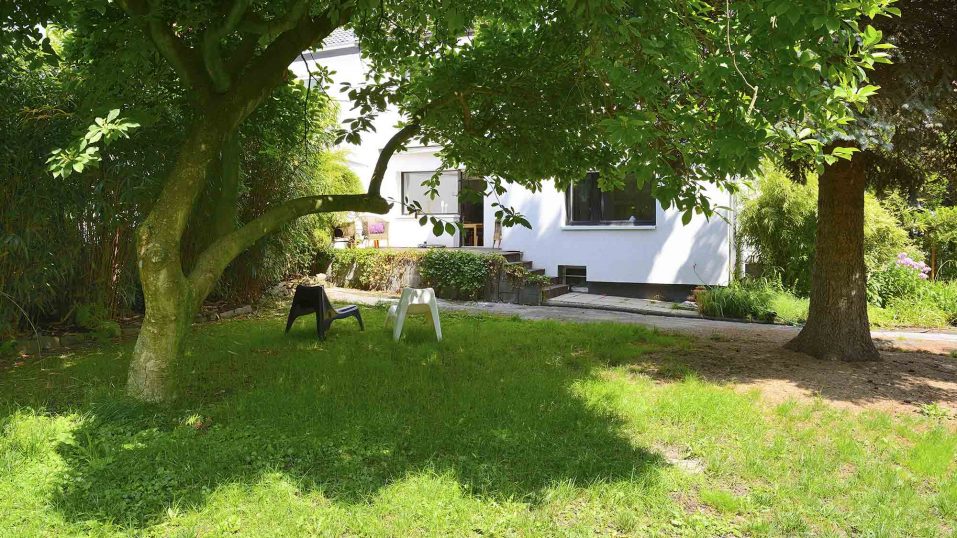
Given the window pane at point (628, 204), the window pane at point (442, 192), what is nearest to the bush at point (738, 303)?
the window pane at point (628, 204)

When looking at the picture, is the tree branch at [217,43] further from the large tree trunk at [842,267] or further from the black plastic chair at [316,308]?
the large tree trunk at [842,267]

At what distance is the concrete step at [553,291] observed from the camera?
1284cm

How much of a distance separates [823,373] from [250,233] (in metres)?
5.85

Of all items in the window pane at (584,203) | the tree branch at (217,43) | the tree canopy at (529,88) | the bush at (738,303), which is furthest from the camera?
the window pane at (584,203)

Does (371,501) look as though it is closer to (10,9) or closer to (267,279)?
(10,9)

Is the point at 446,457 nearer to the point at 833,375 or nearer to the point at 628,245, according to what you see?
the point at 833,375

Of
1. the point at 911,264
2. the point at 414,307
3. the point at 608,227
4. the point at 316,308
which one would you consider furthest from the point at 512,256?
the point at 911,264

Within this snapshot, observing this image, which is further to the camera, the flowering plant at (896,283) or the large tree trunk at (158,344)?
the flowering plant at (896,283)

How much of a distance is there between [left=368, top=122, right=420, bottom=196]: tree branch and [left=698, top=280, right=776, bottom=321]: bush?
23.8 ft

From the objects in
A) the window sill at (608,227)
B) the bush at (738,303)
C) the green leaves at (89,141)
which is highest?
the window sill at (608,227)

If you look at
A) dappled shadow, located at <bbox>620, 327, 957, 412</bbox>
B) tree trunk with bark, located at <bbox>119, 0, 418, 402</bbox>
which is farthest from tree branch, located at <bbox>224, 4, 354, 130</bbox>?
dappled shadow, located at <bbox>620, 327, 957, 412</bbox>

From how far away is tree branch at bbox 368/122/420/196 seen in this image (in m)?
5.75

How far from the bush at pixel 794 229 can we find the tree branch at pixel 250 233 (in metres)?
9.07

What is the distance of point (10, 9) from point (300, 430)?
13.8 ft
